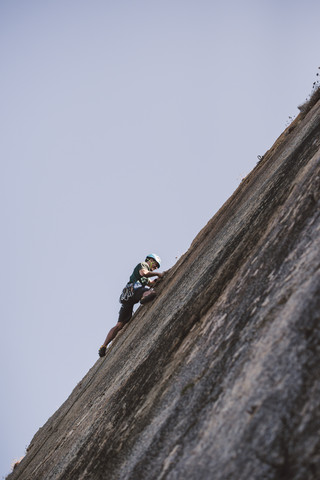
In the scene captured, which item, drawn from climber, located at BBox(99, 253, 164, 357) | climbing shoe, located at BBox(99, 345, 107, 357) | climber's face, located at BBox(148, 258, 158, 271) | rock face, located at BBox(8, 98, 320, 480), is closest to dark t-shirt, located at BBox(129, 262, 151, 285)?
climber, located at BBox(99, 253, 164, 357)

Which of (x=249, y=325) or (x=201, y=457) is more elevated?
(x=249, y=325)

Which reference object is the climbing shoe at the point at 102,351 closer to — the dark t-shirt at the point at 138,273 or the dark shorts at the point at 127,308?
the dark shorts at the point at 127,308

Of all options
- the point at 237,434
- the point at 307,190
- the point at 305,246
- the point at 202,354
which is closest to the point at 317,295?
the point at 305,246

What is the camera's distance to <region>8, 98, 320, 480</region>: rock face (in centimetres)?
153

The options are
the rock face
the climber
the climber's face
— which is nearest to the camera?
the rock face

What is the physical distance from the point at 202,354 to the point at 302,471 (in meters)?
1.12

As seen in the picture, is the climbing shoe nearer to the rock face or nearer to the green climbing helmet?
the green climbing helmet

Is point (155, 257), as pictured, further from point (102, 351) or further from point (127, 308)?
point (102, 351)

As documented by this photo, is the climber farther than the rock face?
Yes

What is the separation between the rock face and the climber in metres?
3.68

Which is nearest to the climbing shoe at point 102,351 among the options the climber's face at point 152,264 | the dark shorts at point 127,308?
the dark shorts at point 127,308

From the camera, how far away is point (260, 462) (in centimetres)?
147

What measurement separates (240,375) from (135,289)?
5.77 meters

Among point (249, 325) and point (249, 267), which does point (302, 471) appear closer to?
point (249, 325)
